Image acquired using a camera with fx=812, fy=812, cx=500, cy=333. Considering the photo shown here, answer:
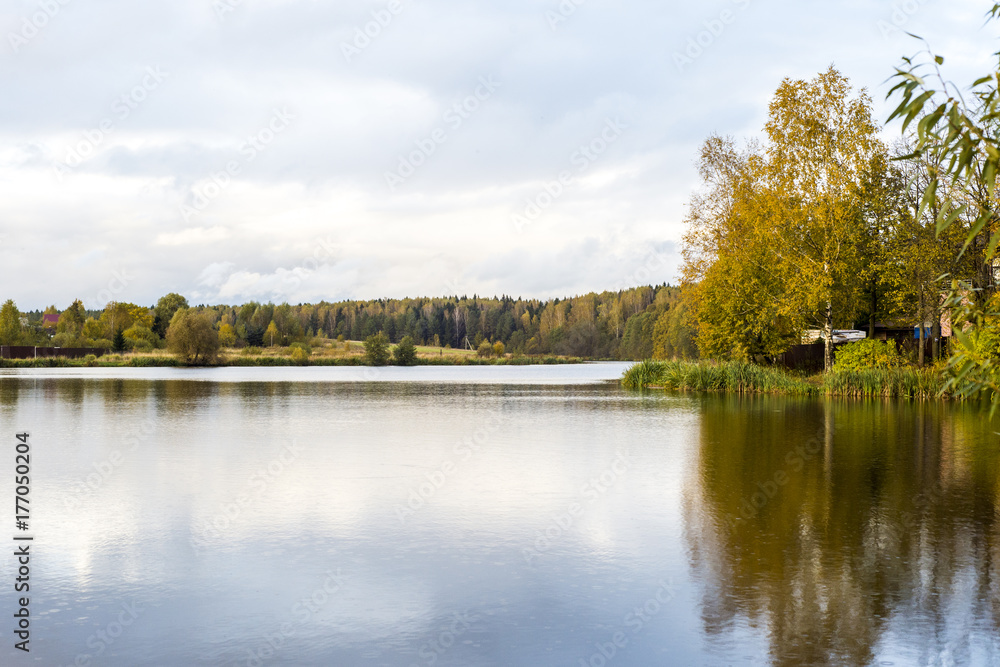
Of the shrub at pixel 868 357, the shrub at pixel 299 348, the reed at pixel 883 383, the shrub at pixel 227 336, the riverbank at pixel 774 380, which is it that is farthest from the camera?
the shrub at pixel 227 336

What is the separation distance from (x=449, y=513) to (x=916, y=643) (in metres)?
5.43

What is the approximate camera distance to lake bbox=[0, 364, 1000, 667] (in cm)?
552

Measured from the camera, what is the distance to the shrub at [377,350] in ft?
302

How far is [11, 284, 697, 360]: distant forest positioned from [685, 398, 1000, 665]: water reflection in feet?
264

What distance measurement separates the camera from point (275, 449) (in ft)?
50.1

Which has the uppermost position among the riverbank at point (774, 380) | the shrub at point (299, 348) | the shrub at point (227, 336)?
the shrub at point (227, 336)

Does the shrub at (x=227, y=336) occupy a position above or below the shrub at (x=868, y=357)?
above

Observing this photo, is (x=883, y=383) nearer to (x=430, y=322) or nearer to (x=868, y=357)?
(x=868, y=357)

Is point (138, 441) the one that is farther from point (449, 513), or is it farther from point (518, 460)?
point (449, 513)

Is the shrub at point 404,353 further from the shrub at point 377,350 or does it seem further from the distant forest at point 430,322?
the distant forest at point 430,322

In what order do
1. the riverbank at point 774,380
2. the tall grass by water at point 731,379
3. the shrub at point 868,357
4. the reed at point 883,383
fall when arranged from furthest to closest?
the tall grass by water at point 731,379
the shrub at point 868,357
the riverbank at point 774,380
the reed at point 883,383

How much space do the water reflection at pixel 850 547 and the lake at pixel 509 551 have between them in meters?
0.03

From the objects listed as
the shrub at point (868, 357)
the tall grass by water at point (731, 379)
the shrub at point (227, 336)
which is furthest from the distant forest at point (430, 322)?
the shrub at point (868, 357)

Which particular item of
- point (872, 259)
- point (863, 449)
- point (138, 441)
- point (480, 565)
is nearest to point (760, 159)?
point (872, 259)
